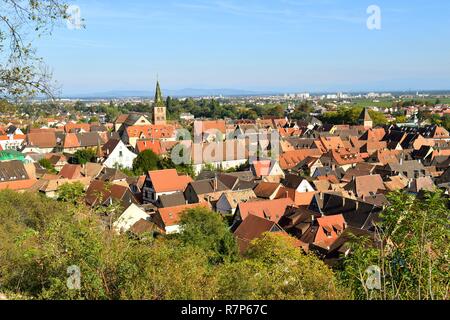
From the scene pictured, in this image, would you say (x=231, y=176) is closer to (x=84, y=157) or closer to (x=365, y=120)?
(x=84, y=157)

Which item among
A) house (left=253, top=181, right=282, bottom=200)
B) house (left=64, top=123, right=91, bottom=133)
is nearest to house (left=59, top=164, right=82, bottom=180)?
house (left=253, top=181, right=282, bottom=200)

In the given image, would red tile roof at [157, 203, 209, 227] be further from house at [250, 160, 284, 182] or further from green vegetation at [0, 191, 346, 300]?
green vegetation at [0, 191, 346, 300]

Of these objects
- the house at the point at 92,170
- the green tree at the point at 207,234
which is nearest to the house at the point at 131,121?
the house at the point at 92,170

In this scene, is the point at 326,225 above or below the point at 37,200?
below

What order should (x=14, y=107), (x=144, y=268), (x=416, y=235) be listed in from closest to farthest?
(x=14, y=107)
(x=416, y=235)
(x=144, y=268)

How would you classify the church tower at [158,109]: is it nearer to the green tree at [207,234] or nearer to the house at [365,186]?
the house at [365,186]
